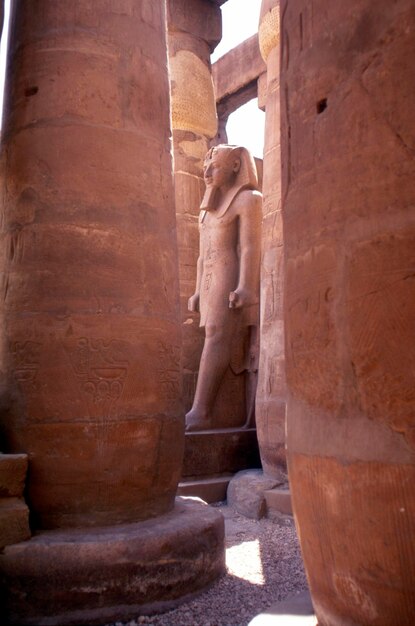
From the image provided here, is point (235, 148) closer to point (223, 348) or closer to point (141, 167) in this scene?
point (223, 348)

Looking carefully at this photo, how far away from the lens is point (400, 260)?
1.65 metres

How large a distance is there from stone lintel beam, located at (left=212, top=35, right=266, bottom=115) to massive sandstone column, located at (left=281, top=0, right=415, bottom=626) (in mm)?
9498

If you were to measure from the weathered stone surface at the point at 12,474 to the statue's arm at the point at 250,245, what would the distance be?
3595 mm

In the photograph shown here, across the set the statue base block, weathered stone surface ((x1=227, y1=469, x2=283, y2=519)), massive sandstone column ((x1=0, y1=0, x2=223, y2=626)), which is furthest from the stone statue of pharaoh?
the statue base block

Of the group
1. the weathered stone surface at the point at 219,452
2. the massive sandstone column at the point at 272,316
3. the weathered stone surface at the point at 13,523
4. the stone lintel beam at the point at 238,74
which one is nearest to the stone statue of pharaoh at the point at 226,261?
the weathered stone surface at the point at 219,452

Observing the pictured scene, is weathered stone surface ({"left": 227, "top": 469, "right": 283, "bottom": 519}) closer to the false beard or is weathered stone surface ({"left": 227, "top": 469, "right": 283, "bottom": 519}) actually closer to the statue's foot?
the statue's foot

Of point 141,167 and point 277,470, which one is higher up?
point 141,167

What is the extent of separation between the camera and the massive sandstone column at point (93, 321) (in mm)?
2998

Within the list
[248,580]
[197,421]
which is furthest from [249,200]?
[248,580]

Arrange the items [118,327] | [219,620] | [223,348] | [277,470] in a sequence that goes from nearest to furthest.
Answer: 1. [219,620]
2. [118,327]
3. [277,470]
4. [223,348]

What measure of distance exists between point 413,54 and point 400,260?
21.0 inches

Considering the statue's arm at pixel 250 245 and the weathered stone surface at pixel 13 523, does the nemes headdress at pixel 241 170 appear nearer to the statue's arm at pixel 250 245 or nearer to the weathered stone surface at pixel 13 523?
the statue's arm at pixel 250 245

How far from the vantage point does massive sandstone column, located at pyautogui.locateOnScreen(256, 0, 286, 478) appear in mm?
5668

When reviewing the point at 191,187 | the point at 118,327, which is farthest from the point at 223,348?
the point at 118,327
